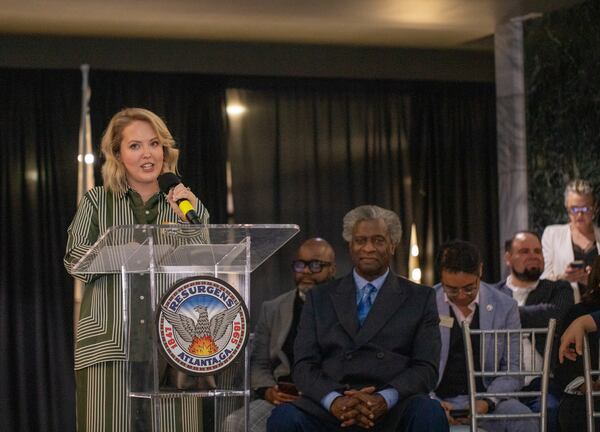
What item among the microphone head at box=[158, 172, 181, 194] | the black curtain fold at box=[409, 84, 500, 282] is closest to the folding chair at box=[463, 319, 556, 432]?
the microphone head at box=[158, 172, 181, 194]

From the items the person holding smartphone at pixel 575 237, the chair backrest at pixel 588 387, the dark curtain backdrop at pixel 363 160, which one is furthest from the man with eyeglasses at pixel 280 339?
the dark curtain backdrop at pixel 363 160

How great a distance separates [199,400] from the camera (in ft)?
8.18

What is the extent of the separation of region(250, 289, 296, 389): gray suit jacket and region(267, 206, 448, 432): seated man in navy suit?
1095 mm

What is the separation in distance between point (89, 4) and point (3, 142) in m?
1.49

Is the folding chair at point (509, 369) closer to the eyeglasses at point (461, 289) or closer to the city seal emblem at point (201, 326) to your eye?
the eyeglasses at point (461, 289)

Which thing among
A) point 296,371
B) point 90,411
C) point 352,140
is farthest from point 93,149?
point 90,411

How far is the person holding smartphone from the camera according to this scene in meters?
6.78

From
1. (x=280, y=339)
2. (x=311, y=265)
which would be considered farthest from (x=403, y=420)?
(x=311, y=265)

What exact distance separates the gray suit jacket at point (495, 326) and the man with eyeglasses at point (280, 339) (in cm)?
69

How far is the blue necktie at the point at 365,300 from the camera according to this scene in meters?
3.96

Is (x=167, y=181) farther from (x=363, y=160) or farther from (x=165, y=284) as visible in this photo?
(x=363, y=160)

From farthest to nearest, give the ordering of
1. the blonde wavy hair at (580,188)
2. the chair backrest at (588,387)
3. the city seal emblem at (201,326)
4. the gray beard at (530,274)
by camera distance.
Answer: the blonde wavy hair at (580,188), the gray beard at (530,274), the chair backrest at (588,387), the city seal emblem at (201,326)

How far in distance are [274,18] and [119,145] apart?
4.80 m

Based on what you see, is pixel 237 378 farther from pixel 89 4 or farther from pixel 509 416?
Answer: pixel 89 4
